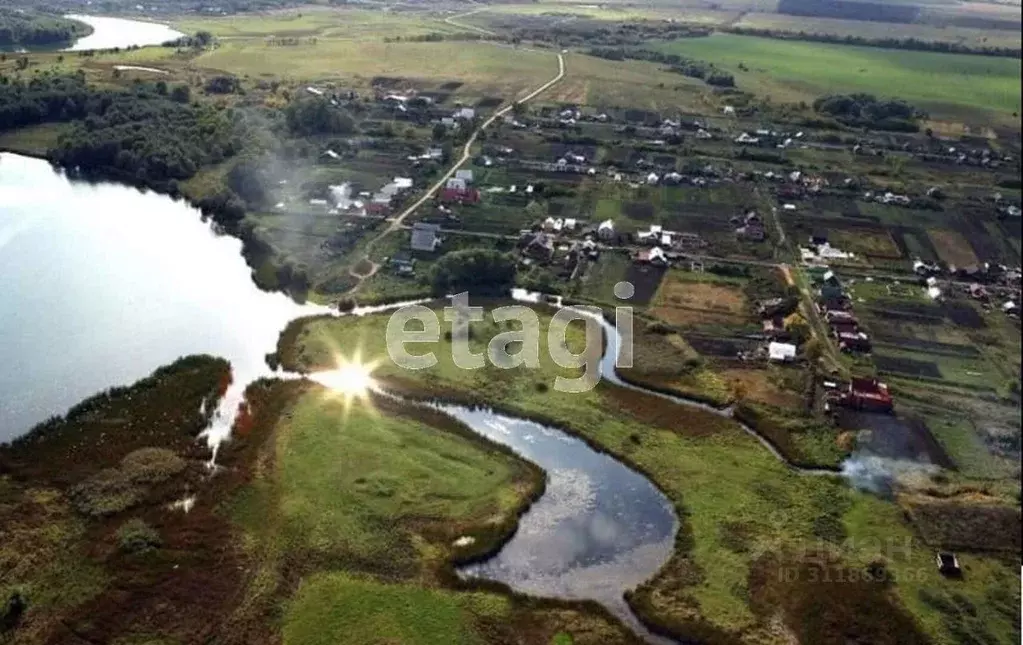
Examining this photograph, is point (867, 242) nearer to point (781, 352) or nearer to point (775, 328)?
point (775, 328)

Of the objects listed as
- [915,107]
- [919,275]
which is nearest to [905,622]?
[919,275]

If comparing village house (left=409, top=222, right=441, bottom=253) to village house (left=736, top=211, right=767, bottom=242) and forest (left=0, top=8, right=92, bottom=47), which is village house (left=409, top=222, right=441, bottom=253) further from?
forest (left=0, top=8, right=92, bottom=47)

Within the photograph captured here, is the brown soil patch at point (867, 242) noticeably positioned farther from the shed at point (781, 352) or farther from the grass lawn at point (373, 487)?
the grass lawn at point (373, 487)

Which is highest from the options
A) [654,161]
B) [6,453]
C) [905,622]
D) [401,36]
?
[401,36]

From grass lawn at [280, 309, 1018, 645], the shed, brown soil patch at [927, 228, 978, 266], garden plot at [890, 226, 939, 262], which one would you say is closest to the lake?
grass lawn at [280, 309, 1018, 645]

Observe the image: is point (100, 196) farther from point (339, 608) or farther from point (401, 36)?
point (401, 36)

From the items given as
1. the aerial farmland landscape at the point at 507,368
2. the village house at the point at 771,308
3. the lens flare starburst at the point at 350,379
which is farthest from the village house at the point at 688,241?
the lens flare starburst at the point at 350,379
